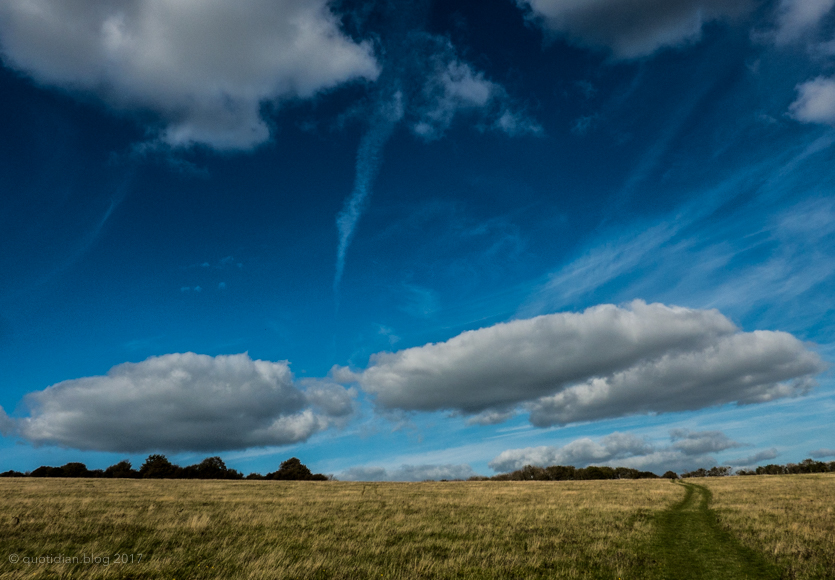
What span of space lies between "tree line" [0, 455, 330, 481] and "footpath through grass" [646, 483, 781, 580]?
80735 millimetres

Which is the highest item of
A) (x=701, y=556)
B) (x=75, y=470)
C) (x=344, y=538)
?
(x=75, y=470)

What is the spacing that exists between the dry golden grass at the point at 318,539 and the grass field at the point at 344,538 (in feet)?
0.19

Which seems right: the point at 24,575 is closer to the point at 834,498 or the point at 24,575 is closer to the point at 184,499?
the point at 184,499

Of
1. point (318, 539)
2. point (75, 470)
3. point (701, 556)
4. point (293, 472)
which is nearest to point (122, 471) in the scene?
point (75, 470)

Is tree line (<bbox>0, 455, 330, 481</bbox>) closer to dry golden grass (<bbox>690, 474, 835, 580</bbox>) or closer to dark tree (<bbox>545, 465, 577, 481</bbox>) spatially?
dark tree (<bbox>545, 465, 577, 481</bbox>)

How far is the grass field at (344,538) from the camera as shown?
14359mm

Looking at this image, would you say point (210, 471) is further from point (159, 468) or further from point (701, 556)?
point (701, 556)

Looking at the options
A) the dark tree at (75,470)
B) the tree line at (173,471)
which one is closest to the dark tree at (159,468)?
the tree line at (173,471)

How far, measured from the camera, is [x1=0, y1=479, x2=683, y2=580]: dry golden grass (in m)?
14.3

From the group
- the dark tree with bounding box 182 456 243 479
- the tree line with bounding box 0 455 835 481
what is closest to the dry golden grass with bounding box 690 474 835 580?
the tree line with bounding box 0 455 835 481

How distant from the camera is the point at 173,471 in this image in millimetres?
92688

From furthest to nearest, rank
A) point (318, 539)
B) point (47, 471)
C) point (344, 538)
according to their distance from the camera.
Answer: point (47, 471), point (344, 538), point (318, 539)

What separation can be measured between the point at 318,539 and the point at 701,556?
15664 mm

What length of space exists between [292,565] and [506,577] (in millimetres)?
7187
